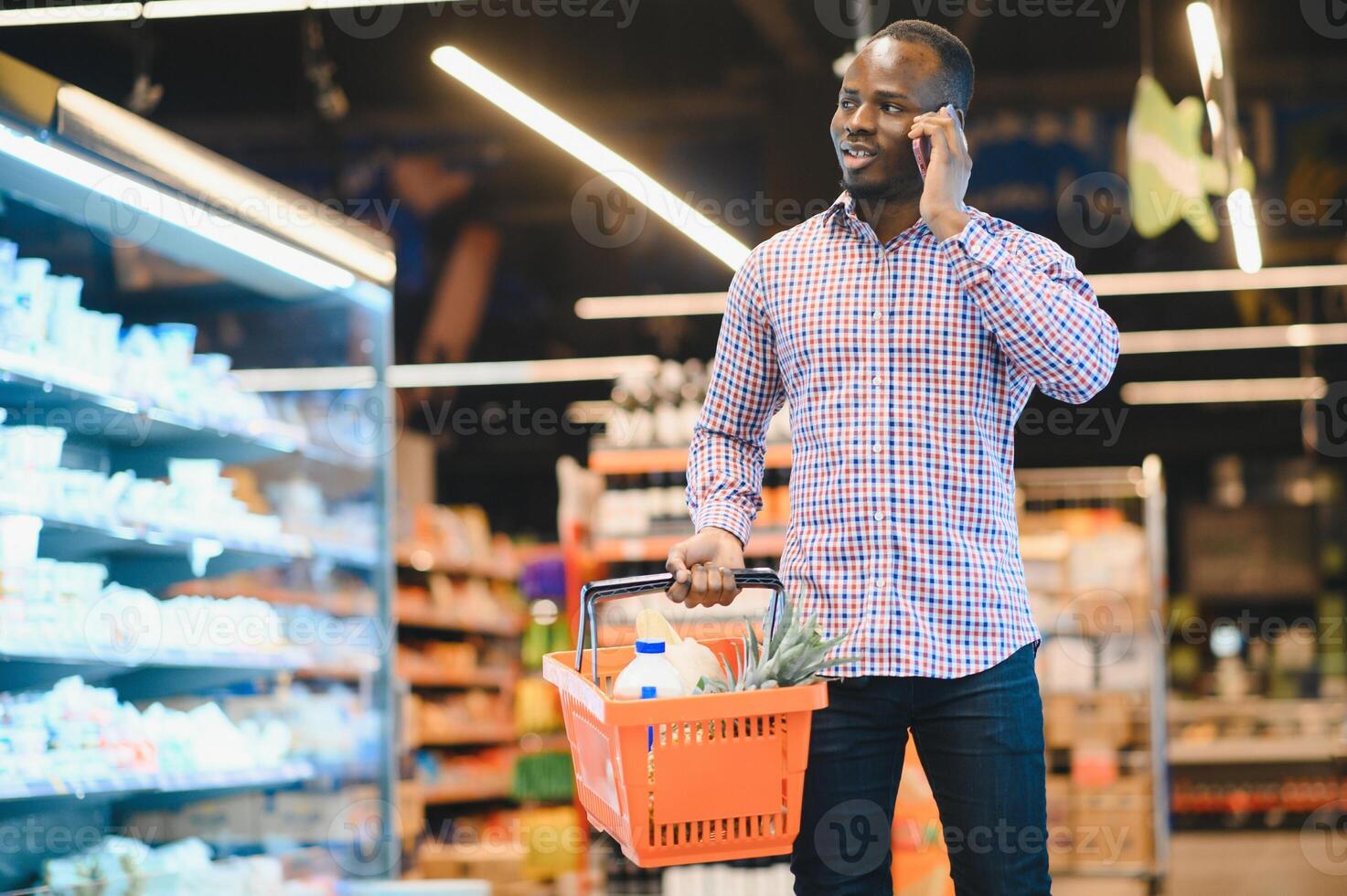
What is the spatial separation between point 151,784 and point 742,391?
9.99 ft

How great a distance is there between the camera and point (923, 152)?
2.06 metres

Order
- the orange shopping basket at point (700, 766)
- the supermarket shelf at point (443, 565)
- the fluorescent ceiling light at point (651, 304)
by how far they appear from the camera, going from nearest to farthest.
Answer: the orange shopping basket at point (700, 766), the supermarket shelf at point (443, 565), the fluorescent ceiling light at point (651, 304)

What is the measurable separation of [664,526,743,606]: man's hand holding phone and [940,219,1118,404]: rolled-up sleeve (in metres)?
0.49

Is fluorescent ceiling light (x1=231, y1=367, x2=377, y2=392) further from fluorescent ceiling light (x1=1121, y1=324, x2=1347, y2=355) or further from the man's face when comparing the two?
fluorescent ceiling light (x1=1121, y1=324, x2=1347, y2=355)

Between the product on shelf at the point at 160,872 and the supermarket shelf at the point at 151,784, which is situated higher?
the supermarket shelf at the point at 151,784

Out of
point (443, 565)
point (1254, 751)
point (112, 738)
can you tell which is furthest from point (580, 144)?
point (1254, 751)

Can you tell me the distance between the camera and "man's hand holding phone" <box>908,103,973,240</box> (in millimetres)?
1991

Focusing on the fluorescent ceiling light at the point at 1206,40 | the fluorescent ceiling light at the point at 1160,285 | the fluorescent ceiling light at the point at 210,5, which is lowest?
the fluorescent ceiling light at the point at 1206,40

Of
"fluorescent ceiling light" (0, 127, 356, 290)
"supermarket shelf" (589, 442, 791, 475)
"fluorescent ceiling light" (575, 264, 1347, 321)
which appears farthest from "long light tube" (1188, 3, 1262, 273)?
"fluorescent ceiling light" (575, 264, 1347, 321)

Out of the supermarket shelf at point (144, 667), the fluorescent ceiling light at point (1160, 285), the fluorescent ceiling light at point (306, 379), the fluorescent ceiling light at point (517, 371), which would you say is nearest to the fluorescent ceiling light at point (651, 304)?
the fluorescent ceiling light at point (1160, 285)

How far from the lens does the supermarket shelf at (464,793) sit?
1027 centimetres

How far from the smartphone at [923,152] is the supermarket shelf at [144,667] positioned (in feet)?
9.94

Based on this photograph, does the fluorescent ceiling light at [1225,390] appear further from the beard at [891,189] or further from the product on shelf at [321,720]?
the beard at [891,189]

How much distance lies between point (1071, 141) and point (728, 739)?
7.79 m
